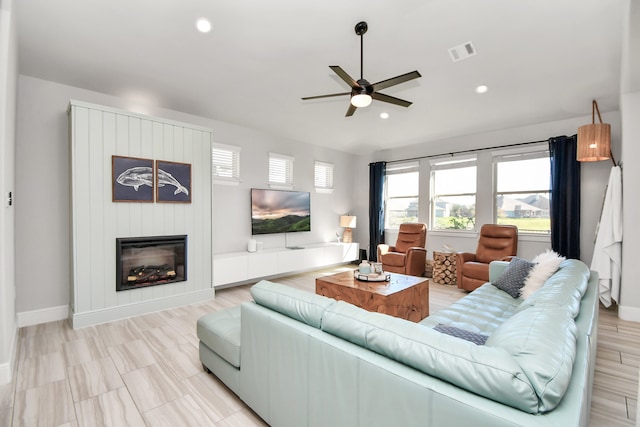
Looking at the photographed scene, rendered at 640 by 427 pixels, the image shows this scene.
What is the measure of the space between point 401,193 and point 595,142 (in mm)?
3449

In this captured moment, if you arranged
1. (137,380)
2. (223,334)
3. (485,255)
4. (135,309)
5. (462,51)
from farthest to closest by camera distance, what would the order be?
(485,255) < (135,309) < (462,51) < (137,380) < (223,334)

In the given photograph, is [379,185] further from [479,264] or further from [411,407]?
[411,407]

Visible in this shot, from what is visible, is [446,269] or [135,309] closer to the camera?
[135,309]

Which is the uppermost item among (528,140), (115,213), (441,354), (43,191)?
(528,140)

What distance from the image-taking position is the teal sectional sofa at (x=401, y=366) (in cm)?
91

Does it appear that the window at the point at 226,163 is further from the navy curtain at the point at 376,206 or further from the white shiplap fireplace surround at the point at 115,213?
the navy curtain at the point at 376,206

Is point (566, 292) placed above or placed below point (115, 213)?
below

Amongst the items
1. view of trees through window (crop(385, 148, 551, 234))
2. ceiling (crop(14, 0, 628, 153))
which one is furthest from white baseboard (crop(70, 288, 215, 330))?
view of trees through window (crop(385, 148, 551, 234))

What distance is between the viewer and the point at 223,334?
6.86 feet

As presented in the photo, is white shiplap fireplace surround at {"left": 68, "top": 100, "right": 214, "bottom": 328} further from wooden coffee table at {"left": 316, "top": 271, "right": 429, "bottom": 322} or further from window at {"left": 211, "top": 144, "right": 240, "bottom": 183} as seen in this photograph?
wooden coffee table at {"left": 316, "top": 271, "right": 429, "bottom": 322}

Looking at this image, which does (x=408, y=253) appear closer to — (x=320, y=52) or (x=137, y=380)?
(x=320, y=52)

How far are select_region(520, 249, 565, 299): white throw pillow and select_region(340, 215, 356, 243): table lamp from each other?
4.14 m

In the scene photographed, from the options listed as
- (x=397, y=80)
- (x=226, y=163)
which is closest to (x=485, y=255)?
(x=397, y=80)

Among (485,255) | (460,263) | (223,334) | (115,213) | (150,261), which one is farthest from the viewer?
(485,255)
